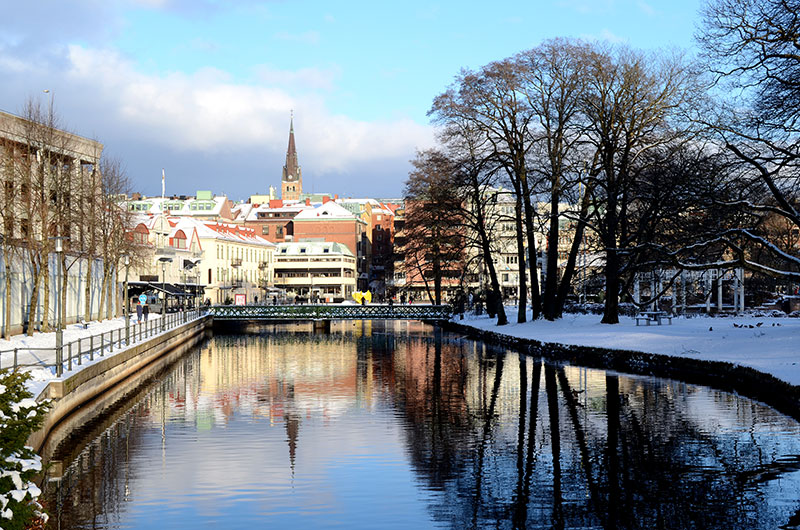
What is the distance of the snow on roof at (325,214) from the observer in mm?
158375

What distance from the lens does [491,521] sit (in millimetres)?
13578

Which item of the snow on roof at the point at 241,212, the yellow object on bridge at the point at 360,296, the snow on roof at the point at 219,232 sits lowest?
the yellow object on bridge at the point at 360,296

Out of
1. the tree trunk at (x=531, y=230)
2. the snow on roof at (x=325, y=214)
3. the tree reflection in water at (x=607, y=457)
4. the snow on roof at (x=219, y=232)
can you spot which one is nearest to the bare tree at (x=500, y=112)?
the tree trunk at (x=531, y=230)

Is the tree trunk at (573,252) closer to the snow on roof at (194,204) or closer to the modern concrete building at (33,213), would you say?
the modern concrete building at (33,213)

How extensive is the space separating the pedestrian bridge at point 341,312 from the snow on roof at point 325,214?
82485 millimetres

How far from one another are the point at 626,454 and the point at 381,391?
13559 mm

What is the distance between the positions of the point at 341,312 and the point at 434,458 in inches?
2189

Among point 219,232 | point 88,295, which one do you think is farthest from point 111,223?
point 219,232

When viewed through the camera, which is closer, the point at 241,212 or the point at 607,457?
the point at 607,457

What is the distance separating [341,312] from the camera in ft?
243

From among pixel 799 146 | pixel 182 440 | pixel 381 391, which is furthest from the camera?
pixel 381 391

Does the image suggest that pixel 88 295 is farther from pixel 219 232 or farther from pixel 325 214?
pixel 325 214

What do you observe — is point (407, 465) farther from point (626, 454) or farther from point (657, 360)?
point (657, 360)

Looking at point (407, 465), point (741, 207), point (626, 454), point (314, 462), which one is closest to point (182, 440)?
point (314, 462)
